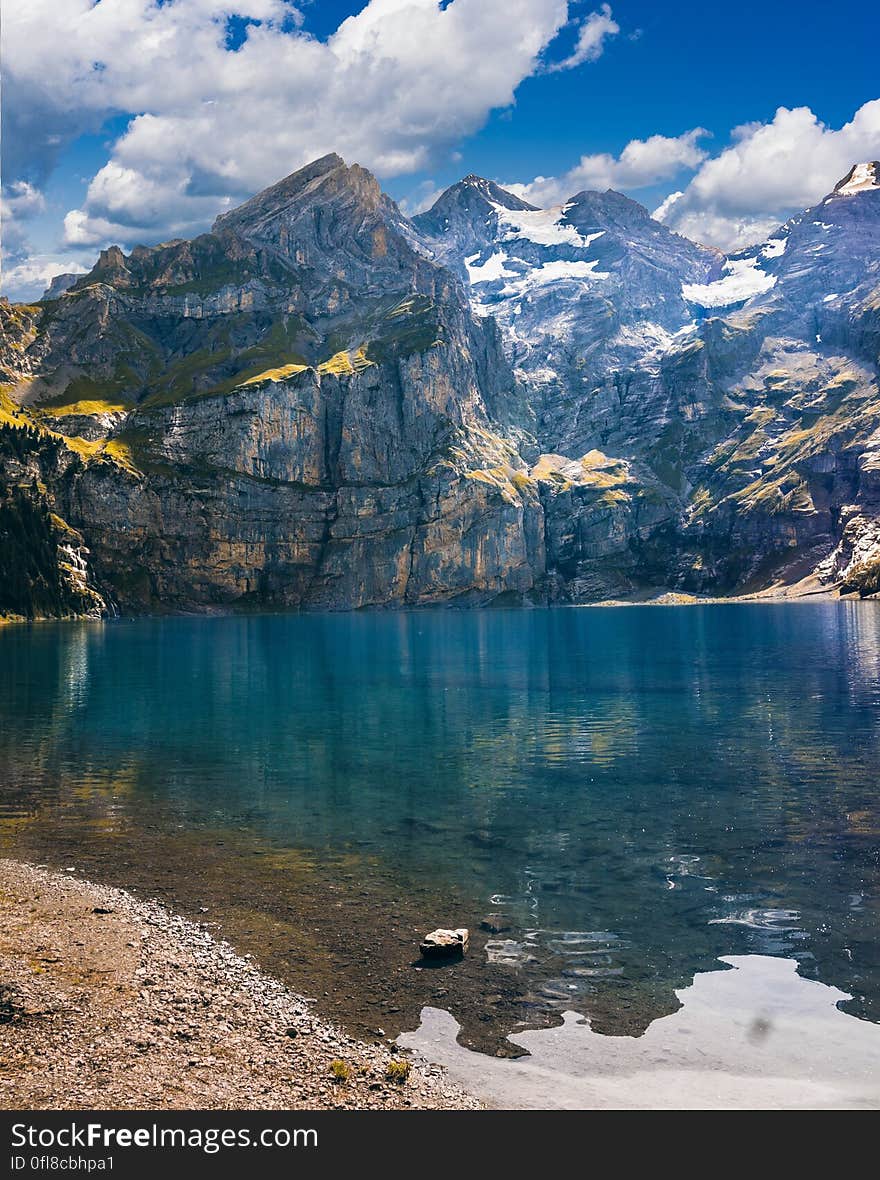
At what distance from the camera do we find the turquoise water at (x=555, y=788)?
33.1 meters

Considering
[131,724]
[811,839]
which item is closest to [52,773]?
[131,724]

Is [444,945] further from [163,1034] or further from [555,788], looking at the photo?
[555,788]

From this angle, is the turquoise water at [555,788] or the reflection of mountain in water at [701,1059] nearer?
the reflection of mountain in water at [701,1059]

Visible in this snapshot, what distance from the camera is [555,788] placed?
57812mm

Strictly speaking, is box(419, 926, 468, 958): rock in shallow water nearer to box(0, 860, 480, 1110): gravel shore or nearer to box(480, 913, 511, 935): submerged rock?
box(480, 913, 511, 935): submerged rock

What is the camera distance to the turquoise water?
33.1 meters

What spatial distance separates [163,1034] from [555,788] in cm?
3630

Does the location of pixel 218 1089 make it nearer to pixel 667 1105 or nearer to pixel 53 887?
pixel 667 1105

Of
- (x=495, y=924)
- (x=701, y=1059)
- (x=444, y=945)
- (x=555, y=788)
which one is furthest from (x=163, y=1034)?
(x=555, y=788)

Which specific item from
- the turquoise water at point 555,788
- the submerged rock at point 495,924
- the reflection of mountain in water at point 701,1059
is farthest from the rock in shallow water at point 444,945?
the reflection of mountain in water at point 701,1059

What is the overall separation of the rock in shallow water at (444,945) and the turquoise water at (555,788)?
1.33 m

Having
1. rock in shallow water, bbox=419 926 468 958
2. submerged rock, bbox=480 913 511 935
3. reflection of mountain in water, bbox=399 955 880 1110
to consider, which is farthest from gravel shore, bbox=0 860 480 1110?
submerged rock, bbox=480 913 511 935

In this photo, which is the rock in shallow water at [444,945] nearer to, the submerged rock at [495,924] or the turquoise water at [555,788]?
the turquoise water at [555,788]

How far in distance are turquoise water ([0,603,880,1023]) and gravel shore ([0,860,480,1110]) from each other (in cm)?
741
